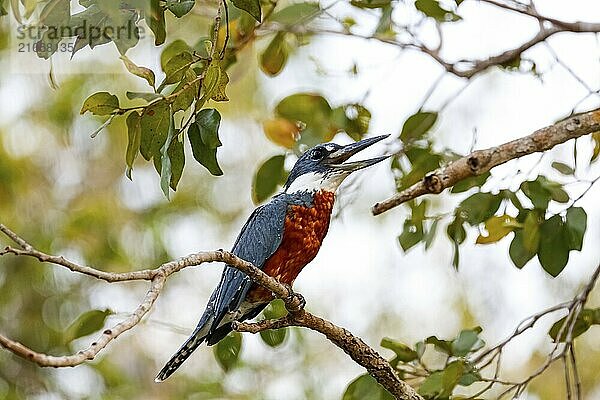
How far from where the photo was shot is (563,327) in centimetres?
157

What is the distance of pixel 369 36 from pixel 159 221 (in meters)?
1.94

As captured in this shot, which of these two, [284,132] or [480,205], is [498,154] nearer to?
[480,205]

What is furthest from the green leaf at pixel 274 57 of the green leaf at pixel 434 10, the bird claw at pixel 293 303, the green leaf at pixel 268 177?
the bird claw at pixel 293 303

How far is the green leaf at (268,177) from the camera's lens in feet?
5.94

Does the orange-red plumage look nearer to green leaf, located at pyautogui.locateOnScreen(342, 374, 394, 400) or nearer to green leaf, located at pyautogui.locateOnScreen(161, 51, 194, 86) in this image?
green leaf, located at pyautogui.locateOnScreen(342, 374, 394, 400)

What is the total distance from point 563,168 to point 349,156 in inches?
14.2

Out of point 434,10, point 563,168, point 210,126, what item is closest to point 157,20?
point 210,126

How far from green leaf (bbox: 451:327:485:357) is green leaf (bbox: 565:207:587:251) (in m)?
0.21

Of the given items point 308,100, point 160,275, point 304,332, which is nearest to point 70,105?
point 304,332

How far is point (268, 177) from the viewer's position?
1812 mm

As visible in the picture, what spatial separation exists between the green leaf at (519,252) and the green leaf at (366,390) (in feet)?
1.00

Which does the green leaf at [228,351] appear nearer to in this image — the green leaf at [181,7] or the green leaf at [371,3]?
the green leaf at [371,3]

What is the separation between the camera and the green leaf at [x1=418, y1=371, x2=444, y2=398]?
1.53m

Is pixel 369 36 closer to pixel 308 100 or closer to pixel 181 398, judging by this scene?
pixel 308 100
